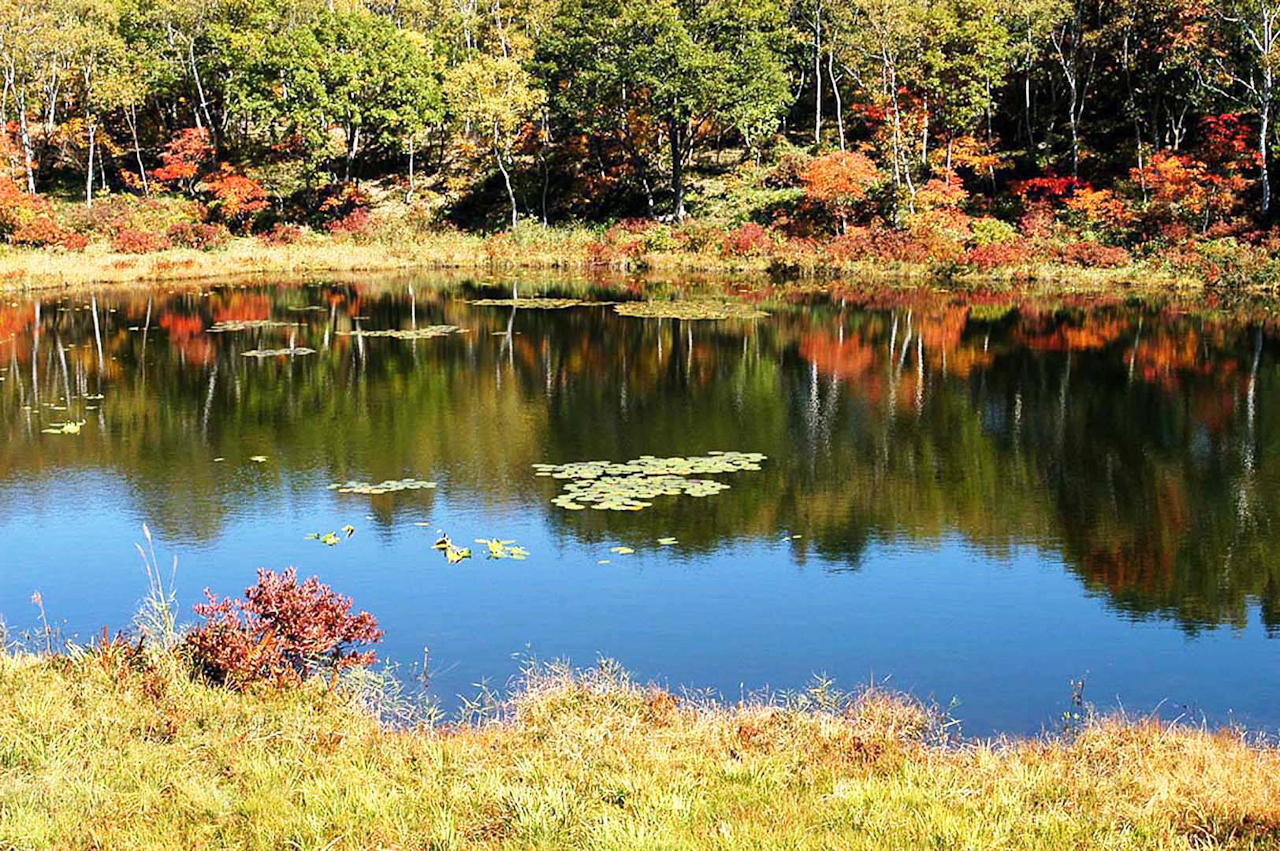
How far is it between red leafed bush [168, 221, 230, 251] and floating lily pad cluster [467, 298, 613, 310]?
66.6 feet

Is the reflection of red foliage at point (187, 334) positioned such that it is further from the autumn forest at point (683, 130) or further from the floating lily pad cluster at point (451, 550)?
the autumn forest at point (683, 130)

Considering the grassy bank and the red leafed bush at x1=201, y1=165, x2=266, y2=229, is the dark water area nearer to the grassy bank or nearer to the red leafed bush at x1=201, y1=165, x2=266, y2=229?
the grassy bank

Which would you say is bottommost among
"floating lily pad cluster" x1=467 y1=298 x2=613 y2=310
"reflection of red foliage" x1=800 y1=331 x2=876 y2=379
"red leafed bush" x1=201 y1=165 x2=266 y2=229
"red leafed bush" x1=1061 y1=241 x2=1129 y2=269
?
"reflection of red foliage" x1=800 y1=331 x2=876 y2=379

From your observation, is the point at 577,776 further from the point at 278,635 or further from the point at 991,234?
the point at 991,234

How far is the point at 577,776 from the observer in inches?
309

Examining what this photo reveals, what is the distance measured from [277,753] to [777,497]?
33.1ft

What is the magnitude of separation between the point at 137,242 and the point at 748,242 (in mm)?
28169

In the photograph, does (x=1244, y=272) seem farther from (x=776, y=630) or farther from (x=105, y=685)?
(x=105, y=685)

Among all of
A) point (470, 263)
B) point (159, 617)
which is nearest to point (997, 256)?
point (470, 263)

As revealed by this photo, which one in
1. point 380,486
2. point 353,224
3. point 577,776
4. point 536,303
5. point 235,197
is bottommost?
point 577,776

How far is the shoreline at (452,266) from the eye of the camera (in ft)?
154

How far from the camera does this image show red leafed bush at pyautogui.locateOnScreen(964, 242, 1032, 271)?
49062mm

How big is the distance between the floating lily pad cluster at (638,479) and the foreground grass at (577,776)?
694 centimetres

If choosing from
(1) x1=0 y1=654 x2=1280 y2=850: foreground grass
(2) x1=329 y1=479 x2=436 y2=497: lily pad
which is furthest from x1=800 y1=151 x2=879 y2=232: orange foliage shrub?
(1) x1=0 y1=654 x2=1280 y2=850: foreground grass
